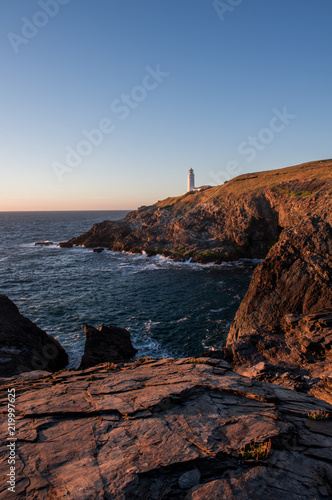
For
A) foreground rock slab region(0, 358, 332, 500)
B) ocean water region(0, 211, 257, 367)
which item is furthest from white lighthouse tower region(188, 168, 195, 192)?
foreground rock slab region(0, 358, 332, 500)

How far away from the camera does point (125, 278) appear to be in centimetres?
4894

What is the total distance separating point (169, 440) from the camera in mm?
7949

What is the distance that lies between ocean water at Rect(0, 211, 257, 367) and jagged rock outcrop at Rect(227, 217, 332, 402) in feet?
18.2

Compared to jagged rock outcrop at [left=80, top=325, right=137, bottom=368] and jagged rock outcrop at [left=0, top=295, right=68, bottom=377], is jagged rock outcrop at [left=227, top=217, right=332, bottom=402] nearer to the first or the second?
jagged rock outcrop at [left=80, top=325, right=137, bottom=368]

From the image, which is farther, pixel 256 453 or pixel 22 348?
pixel 22 348

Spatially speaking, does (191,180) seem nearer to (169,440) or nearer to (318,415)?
(318,415)

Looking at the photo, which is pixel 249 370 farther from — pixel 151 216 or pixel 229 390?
pixel 151 216

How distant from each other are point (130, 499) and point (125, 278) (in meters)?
43.3

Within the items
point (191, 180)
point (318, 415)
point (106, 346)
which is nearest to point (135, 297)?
point (106, 346)

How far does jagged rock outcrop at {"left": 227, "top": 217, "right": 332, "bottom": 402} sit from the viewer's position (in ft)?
57.1

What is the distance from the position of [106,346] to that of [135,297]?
626 inches

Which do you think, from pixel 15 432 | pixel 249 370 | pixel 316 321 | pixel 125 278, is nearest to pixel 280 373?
pixel 249 370

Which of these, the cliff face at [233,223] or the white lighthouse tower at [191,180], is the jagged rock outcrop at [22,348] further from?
the white lighthouse tower at [191,180]

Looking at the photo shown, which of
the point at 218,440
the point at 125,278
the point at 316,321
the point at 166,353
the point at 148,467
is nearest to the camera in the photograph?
the point at 148,467
